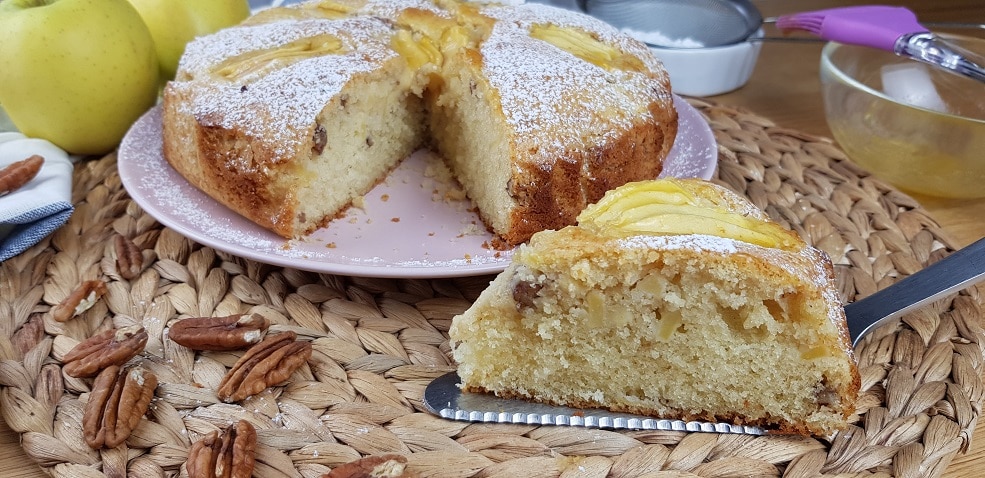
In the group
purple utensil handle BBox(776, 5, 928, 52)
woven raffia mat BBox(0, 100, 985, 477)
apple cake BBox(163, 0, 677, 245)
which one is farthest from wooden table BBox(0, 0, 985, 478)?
apple cake BBox(163, 0, 677, 245)

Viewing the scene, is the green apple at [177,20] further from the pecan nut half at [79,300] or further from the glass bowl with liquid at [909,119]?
the glass bowl with liquid at [909,119]

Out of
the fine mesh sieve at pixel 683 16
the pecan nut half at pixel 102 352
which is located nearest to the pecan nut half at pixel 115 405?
the pecan nut half at pixel 102 352

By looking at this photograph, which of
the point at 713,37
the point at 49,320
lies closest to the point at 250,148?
the point at 49,320

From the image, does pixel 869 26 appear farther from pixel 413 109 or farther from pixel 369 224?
pixel 369 224

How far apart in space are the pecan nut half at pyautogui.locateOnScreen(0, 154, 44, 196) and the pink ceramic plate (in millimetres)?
259

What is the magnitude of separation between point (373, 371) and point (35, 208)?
116 cm

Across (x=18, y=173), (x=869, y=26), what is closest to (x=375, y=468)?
(x=18, y=173)

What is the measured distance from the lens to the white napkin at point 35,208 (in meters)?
2.10

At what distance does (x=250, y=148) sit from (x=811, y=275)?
144 cm

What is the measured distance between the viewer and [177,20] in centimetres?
288

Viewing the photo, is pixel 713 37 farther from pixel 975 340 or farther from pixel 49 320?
pixel 49 320

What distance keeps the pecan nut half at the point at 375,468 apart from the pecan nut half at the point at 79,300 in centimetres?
90

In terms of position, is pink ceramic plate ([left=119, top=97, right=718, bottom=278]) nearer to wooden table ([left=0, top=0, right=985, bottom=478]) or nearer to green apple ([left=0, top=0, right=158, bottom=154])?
green apple ([left=0, top=0, right=158, bottom=154])

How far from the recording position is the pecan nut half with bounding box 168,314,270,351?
1.72 m
